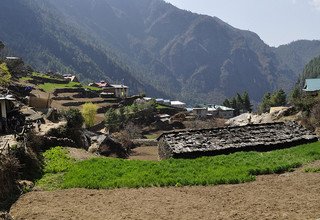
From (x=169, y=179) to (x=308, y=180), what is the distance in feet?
26.6

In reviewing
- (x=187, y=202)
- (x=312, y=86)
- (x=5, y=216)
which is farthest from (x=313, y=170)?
(x=312, y=86)

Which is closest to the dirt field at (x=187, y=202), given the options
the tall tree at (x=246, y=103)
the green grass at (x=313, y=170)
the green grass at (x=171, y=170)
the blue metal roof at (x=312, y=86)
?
the green grass at (x=171, y=170)

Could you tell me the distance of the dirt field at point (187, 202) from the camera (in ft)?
64.7

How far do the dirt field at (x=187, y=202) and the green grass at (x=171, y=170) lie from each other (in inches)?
40.6

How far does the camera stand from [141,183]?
25.6m

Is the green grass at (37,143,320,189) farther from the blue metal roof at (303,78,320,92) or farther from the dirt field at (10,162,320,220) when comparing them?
the blue metal roof at (303,78,320,92)

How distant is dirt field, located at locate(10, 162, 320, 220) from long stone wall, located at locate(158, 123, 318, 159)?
29.8 feet

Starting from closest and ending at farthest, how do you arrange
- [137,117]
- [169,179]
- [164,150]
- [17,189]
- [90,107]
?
[17,189], [169,179], [164,150], [90,107], [137,117]

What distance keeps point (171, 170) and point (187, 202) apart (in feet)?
21.7

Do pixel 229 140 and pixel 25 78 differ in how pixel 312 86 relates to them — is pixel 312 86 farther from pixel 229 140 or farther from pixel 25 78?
pixel 25 78

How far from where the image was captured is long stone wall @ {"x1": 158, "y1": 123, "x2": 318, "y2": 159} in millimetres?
34531

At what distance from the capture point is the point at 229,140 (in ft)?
119

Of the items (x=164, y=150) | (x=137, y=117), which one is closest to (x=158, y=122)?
(x=137, y=117)

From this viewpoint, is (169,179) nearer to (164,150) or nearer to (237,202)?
(237,202)
